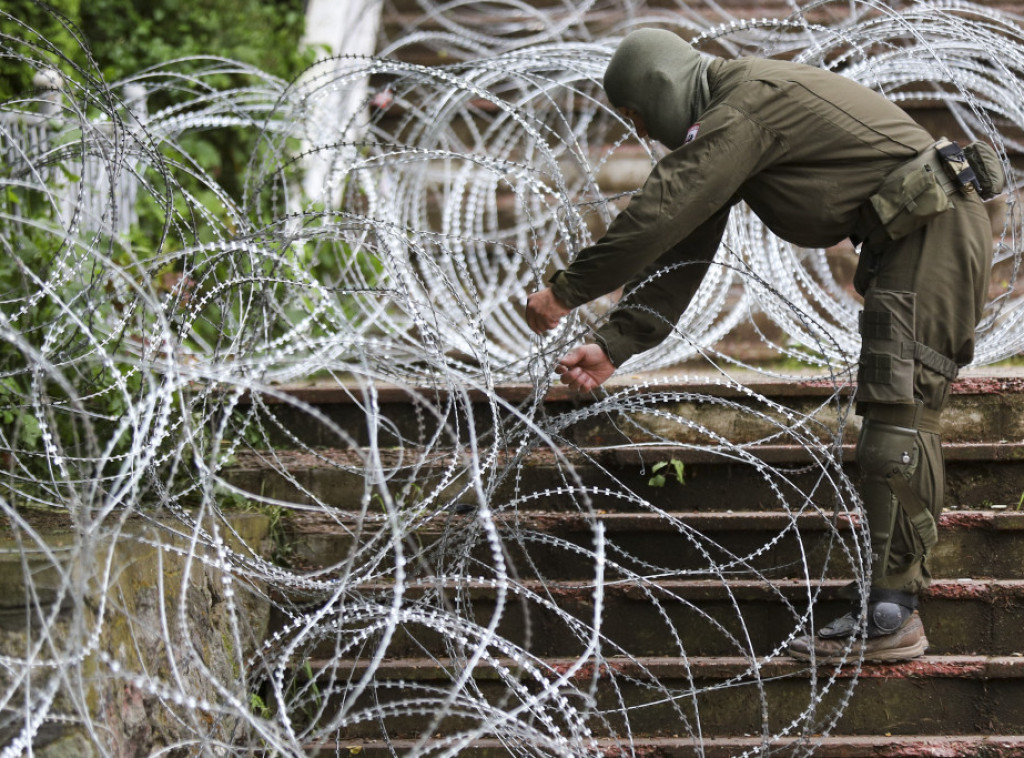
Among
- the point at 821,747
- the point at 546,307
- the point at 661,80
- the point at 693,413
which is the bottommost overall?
the point at 821,747

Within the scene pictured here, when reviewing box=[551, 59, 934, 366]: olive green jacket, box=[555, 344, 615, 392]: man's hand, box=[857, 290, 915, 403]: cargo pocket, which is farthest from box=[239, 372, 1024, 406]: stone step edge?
box=[551, 59, 934, 366]: olive green jacket

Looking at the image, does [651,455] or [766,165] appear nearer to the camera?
[766,165]

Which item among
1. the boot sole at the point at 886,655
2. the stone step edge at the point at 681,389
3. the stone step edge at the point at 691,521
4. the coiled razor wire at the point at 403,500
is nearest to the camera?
the coiled razor wire at the point at 403,500

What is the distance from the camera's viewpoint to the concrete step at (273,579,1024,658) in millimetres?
3553

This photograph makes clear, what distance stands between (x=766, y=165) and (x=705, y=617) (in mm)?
1475

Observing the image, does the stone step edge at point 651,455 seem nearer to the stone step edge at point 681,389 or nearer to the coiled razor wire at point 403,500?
the coiled razor wire at point 403,500

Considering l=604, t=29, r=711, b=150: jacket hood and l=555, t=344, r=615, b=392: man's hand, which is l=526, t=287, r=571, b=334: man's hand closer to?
l=555, t=344, r=615, b=392: man's hand

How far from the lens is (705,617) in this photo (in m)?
3.62

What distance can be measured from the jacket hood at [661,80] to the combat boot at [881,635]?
1.59 meters

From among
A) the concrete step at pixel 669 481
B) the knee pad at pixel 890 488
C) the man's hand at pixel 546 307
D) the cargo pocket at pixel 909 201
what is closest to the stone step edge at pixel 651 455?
the concrete step at pixel 669 481

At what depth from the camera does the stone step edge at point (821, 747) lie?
321cm

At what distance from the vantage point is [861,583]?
10.7 feet

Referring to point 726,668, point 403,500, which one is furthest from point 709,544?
point 403,500

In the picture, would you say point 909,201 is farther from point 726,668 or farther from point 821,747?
point 821,747
